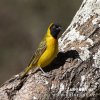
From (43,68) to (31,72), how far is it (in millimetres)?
354

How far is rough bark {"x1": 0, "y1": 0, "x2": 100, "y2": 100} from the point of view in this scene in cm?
720

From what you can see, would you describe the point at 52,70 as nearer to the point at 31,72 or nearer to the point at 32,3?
the point at 31,72

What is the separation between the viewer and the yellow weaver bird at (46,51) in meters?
8.01

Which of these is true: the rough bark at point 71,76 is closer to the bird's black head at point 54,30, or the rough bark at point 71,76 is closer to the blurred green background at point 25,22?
the bird's black head at point 54,30

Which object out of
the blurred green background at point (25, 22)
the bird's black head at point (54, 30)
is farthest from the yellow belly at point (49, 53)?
the blurred green background at point (25, 22)

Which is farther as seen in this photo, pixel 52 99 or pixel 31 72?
pixel 31 72

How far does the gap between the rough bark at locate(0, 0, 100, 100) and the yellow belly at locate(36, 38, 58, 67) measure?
86mm

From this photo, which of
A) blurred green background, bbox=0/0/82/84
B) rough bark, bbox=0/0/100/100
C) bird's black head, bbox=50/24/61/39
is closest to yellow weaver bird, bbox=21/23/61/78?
bird's black head, bbox=50/24/61/39

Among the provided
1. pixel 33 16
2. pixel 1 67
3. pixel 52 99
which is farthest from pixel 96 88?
pixel 33 16

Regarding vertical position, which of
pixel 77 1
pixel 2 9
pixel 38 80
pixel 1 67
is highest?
pixel 2 9

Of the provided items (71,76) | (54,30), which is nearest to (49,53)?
(54,30)

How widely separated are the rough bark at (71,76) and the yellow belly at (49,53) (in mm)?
86

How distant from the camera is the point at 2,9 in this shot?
18172mm

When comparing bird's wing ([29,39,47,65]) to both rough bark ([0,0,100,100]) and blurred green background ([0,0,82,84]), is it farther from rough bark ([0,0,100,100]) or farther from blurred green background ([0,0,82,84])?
blurred green background ([0,0,82,84])
